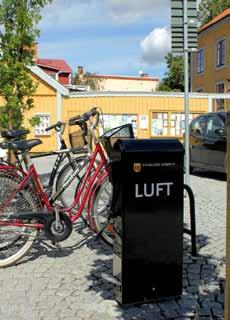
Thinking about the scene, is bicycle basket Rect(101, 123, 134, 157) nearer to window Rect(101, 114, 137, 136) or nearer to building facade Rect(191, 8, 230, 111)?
window Rect(101, 114, 137, 136)

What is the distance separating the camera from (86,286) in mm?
4301

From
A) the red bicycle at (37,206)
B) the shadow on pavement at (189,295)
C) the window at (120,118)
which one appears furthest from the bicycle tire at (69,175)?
the window at (120,118)

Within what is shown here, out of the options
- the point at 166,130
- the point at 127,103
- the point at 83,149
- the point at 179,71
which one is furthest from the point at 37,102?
the point at 179,71

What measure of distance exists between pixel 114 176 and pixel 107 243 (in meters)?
1.57

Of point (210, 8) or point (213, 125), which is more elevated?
point (210, 8)

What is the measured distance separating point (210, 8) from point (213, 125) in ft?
135

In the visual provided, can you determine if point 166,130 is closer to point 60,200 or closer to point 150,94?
point 150,94

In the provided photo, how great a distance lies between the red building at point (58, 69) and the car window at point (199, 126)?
119 ft

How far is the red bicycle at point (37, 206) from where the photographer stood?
188 inches

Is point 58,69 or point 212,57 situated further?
point 58,69

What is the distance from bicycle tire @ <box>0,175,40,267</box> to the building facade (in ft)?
99.0

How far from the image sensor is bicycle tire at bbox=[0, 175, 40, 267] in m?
4.79

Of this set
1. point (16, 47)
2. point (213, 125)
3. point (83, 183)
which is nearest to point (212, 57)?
point (213, 125)

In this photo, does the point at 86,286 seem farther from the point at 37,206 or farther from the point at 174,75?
the point at 174,75
